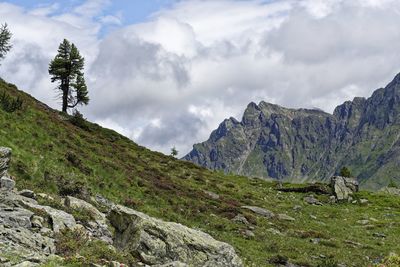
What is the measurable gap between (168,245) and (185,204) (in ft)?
77.1

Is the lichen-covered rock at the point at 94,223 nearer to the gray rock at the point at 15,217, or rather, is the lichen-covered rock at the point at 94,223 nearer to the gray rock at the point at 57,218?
the gray rock at the point at 57,218

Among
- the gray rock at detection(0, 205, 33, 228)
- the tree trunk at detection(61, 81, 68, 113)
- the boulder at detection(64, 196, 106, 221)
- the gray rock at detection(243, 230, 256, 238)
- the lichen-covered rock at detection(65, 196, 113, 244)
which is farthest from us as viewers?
the tree trunk at detection(61, 81, 68, 113)

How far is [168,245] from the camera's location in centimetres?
1898

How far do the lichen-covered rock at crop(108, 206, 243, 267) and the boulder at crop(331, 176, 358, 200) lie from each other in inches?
2108

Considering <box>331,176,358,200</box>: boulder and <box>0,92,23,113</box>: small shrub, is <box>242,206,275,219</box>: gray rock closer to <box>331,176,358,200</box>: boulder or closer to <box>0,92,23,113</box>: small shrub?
<box>331,176,358,200</box>: boulder

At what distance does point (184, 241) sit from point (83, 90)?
72997mm

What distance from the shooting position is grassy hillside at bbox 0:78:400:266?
31.6 m

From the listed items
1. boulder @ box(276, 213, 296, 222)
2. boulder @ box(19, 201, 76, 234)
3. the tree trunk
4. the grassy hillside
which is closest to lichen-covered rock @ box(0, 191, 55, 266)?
boulder @ box(19, 201, 76, 234)

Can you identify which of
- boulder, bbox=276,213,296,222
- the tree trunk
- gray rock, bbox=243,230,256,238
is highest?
the tree trunk

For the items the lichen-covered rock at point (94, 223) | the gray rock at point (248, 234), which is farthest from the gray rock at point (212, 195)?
the lichen-covered rock at point (94, 223)

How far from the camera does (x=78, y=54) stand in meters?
85.1

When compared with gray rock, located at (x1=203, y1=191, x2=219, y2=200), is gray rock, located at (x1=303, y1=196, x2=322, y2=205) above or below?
above

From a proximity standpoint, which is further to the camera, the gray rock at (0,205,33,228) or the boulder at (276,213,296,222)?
the boulder at (276,213,296,222)

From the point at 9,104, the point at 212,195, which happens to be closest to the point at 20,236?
the point at 9,104
